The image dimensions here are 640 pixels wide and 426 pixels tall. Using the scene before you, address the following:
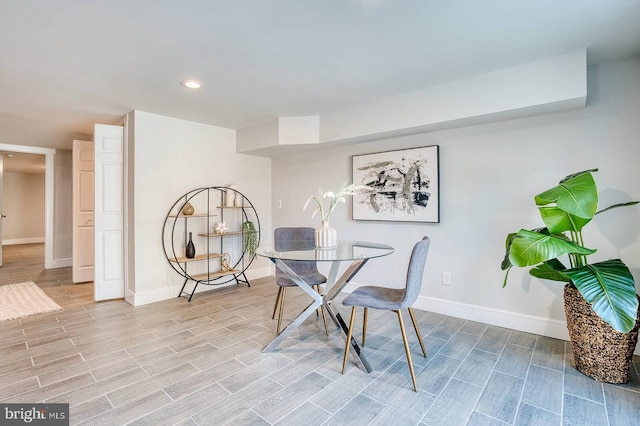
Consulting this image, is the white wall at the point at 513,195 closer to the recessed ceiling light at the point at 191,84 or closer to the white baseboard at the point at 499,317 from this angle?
the white baseboard at the point at 499,317

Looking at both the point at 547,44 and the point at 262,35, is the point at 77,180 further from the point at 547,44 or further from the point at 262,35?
the point at 547,44

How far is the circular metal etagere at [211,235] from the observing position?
12.7 feet

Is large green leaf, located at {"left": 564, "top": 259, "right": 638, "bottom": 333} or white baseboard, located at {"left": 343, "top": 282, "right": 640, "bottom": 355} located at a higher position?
large green leaf, located at {"left": 564, "top": 259, "right": 638, "bottom": 333}

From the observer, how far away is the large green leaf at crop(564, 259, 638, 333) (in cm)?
172

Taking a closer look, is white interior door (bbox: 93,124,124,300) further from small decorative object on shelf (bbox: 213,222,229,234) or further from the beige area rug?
small decorative object on shelf (bbox: 213,222,229,234)

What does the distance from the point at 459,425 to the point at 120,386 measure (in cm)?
199

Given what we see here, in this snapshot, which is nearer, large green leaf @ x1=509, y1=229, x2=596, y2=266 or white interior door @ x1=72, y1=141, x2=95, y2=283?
large green leaf @ x1=509, y1=229, x2=596, y2=266

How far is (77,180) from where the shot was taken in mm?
4434

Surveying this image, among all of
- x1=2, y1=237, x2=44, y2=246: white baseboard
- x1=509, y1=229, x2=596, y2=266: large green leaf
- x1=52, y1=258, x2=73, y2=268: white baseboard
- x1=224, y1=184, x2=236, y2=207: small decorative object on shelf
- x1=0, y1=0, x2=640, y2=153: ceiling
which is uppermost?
x1=0, y1=0, x2=640, y2=153: ceiling

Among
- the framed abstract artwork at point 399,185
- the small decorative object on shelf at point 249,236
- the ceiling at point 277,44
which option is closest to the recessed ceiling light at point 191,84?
the ceiling at point 277,44

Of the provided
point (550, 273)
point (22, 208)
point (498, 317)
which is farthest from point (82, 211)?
point (22, 208)

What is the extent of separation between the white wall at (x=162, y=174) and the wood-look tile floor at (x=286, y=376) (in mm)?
643

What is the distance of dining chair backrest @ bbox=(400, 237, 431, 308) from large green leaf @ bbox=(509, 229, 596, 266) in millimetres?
532

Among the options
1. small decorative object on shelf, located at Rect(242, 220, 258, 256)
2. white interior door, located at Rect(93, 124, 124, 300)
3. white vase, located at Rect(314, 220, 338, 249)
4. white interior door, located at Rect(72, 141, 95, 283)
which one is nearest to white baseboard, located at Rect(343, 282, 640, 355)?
white vase, located at Rect(314, 220, 338, 249)
